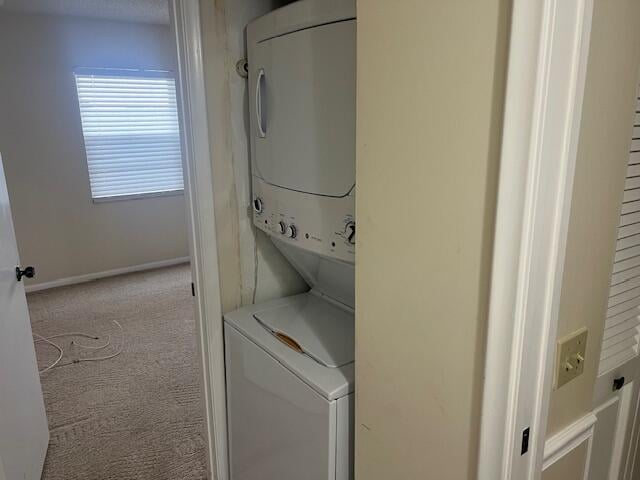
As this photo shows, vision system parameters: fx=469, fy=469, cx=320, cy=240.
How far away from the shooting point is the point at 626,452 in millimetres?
1272

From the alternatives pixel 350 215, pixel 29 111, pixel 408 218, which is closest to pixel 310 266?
pixel 350 215

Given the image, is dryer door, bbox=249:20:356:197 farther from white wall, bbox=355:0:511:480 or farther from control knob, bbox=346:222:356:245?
white wall, bbox=355:0:511:480

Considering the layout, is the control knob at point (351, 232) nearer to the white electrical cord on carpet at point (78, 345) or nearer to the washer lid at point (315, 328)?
the washer lid at point (315, 328)

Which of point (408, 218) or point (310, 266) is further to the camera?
point (310, 266)

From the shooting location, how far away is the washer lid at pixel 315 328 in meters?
1.34

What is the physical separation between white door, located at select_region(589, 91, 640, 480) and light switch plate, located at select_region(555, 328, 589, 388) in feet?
0.54

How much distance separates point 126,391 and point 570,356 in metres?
2.40

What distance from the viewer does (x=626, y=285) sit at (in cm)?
103

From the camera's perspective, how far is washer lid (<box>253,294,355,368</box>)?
1.34 metres

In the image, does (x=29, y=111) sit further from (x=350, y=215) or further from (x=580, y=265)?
(x=580, y=265)

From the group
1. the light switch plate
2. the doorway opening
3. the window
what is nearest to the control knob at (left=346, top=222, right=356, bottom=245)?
the light switch plate

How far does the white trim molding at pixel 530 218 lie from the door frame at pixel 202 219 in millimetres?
1072

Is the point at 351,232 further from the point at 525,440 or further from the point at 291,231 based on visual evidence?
the point at 525,440

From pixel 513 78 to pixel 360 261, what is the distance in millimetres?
455
